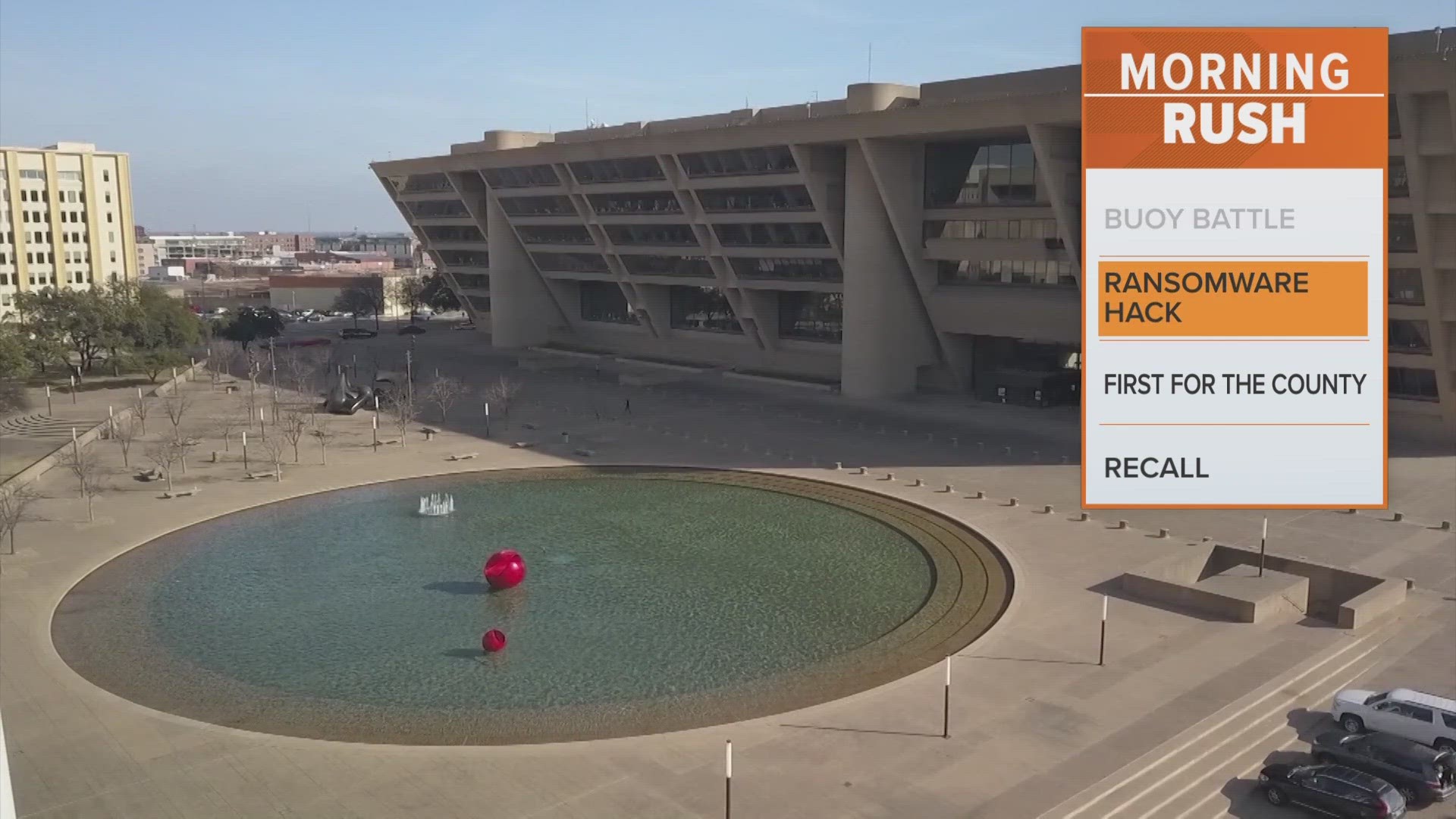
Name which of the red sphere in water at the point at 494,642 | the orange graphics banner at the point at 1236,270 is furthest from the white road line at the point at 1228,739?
the red sphere in water at the point at 494,642

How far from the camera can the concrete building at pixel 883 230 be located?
35.1 m

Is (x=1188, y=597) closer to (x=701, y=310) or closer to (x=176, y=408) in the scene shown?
(x=176, y=408)

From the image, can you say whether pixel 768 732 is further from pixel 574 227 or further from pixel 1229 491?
pixel 574 227

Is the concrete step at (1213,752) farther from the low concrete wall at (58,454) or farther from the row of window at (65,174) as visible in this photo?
the row of window at (65,174)

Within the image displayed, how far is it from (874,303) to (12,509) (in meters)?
34.0

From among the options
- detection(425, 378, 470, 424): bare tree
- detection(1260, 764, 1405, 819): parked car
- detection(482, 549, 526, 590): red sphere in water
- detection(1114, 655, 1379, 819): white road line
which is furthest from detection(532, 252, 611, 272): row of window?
detection(1260, 764, 1405, 819): parked car

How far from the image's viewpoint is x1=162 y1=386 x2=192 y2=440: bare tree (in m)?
40.3

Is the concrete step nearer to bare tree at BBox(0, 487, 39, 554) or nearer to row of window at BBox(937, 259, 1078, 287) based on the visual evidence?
bare tree at BBox(0, 487, 39, 554)

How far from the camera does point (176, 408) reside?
47.6 m

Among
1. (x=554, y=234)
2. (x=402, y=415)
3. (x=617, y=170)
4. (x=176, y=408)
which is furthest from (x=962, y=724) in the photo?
(x=554, y=234)

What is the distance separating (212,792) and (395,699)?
373cm

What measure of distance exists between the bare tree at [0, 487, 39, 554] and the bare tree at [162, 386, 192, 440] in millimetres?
8432

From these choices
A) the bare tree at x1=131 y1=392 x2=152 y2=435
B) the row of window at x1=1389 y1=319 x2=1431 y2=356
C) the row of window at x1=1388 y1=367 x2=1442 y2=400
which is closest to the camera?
the row of window at x1=1389 y1=319 x2=1431 y2=356

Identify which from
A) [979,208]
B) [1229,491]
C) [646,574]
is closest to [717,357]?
[979,208]
